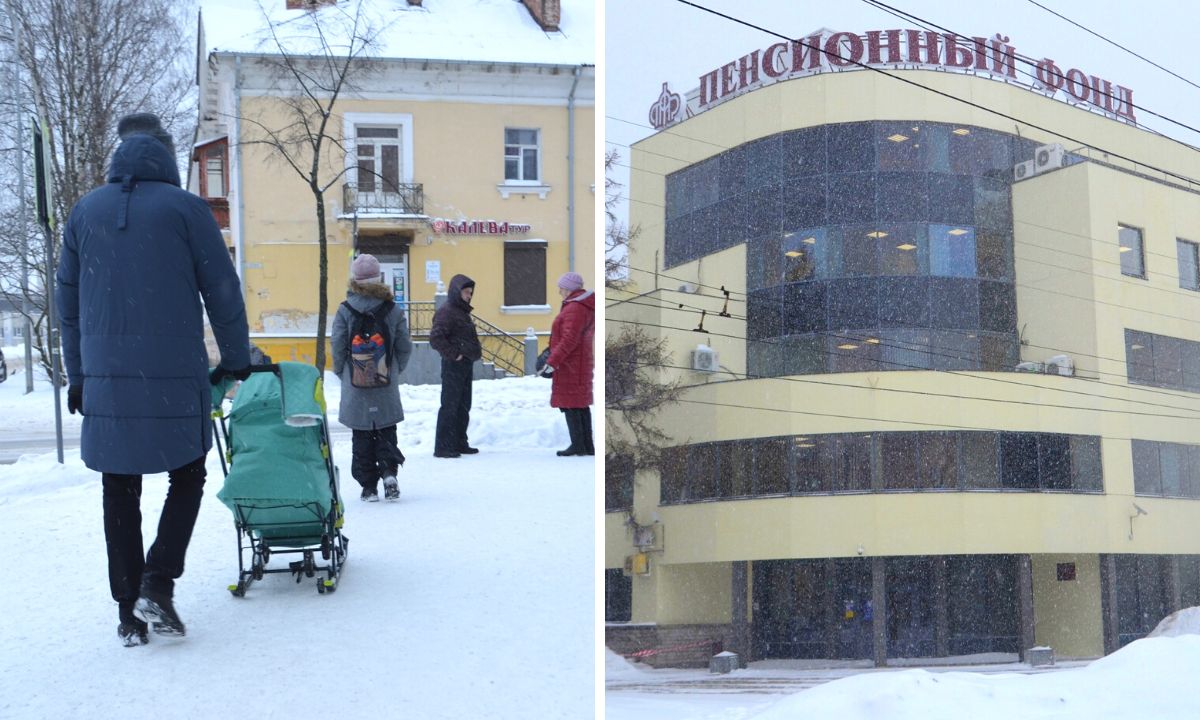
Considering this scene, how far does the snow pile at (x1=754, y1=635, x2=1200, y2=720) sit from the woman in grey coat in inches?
122

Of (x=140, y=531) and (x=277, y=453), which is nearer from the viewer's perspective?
(x=140, y=531)

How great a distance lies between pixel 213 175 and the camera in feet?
76.4

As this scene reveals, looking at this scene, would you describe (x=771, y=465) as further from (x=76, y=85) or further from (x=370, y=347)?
(x=76, y=85)

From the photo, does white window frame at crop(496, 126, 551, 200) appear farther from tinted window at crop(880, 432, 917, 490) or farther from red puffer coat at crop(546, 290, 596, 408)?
tinted window at crop(880, 432, 917, 490)

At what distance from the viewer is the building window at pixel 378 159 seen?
18.1 m

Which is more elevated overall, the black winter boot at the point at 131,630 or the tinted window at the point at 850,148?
the tinted window at the point at 850,148

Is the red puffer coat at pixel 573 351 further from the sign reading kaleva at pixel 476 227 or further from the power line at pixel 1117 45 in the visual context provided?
the sign reading kaleva at pixel 476 227

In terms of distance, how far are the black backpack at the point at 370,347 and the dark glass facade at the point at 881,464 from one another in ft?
9.83

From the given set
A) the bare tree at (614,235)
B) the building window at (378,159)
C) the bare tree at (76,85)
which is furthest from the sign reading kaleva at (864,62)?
the building window at (378,159)

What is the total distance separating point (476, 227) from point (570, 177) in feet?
5.53

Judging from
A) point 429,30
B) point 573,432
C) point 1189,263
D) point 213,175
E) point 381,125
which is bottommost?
point 573,432

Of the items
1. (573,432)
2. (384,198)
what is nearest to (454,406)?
(573,432)

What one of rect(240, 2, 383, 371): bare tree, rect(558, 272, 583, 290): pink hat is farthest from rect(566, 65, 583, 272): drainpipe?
rect(558, 272, 583, 290): pink hat

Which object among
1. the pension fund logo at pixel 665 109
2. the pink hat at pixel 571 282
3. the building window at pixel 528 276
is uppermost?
the building window at pixel 528 276
